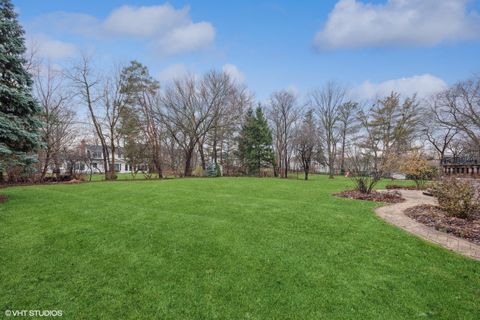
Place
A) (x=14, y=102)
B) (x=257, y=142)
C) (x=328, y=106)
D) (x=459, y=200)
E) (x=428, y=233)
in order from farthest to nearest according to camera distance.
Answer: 1. (x=328, y=106)
2. (x=257, y=142)
3. (x=14, y=102)
4. (x=459, y=200)
5. (x=428, y=233)

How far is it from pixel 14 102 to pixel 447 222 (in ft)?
39.8

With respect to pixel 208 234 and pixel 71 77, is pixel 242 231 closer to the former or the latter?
pixel 208 234

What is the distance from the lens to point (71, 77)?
59.6 feet

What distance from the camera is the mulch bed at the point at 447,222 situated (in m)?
4.43

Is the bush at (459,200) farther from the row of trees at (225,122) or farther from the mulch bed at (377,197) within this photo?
the row of trees at (225,122)

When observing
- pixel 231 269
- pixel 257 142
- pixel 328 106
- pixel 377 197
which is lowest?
pixel 231 269

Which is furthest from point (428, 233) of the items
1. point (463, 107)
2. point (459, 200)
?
point (463, 107)

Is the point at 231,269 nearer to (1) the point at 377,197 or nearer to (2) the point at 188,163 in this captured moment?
(1) the point at 377,197

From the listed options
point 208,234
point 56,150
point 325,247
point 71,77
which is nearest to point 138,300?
point 208,234

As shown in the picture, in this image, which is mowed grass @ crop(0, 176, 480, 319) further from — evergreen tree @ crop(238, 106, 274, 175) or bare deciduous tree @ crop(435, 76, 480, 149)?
bare deciduous tree @ crop(435, 76, 480, 149)

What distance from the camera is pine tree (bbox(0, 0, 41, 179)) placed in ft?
23.6

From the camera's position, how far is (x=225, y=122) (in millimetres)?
23609

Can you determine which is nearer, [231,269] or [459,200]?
[231,269]

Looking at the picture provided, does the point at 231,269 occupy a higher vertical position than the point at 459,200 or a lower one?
lower
